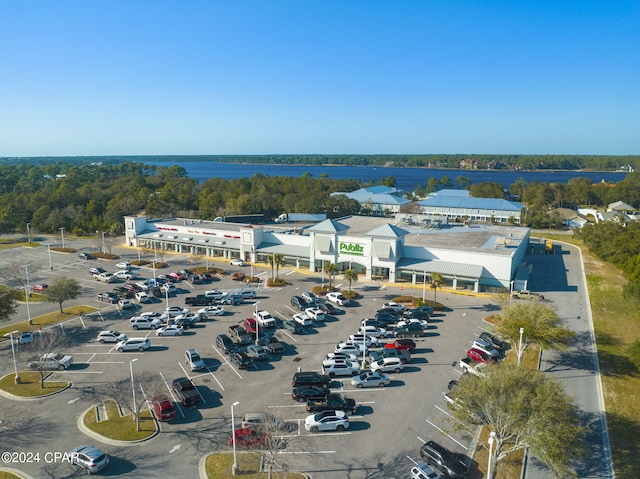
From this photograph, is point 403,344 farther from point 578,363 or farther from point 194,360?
point 194,360

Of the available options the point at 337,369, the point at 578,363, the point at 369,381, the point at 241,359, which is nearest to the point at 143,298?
the point at 241,359

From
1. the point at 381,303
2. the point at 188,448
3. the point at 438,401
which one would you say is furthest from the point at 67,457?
the point at 381,303

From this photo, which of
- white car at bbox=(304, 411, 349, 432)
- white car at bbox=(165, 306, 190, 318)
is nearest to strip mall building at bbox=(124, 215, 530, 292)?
white car at bbox=(165, 306, 190, 318)

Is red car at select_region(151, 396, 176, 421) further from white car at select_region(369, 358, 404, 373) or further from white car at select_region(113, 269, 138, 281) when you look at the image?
white car at select_region(113, 269, 138, 281)

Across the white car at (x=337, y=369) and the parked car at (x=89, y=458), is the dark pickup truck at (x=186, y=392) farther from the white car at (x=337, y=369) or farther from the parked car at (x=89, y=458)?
the white car at (x=337, y=369)

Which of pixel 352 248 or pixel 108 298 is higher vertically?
pixel 352 248

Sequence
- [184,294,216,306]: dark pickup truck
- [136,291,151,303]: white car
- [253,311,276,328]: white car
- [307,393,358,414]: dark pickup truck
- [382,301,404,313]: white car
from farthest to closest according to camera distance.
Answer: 1. [136,291,151,303]: white car
2. [184,294,216,306]: dark pickup truck
3. [382,301,404,313]: white car
4. [253,311,276,328]: white car
5. [307,393,358,414]: dark pickup truck
